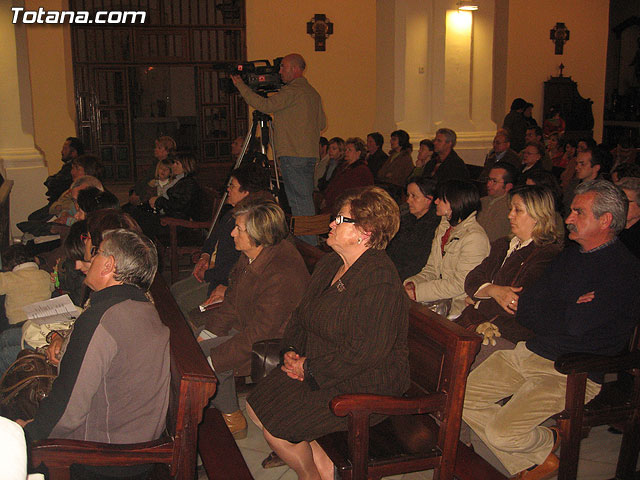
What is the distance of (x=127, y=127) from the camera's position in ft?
34.5

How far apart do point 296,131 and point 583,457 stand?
3.38 meters

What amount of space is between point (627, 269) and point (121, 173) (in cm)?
930

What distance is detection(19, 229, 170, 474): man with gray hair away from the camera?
1.91 meters

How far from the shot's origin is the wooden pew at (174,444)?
1.88m

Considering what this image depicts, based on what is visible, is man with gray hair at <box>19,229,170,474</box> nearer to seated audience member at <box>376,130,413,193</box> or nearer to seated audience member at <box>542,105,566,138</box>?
seated audience member at <box>376,130,413,193</box>

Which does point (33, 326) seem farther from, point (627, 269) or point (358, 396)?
point (627, 269)

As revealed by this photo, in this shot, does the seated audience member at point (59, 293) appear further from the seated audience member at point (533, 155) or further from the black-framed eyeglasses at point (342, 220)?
the seated audience member at point (533, 155)

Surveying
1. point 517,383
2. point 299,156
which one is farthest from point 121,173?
point 517,383

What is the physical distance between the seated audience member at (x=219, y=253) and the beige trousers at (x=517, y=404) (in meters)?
1.67

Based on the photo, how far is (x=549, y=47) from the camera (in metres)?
12.0

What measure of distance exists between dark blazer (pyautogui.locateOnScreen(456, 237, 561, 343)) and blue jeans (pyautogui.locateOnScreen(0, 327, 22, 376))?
2.06 m

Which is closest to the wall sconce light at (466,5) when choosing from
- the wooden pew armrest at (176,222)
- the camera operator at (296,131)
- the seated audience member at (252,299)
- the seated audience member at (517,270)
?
the camera operator at (296,131)

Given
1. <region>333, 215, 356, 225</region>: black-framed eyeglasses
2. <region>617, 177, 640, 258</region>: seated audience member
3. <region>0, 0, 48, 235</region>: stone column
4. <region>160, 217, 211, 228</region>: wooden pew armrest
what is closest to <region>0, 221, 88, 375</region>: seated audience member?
<region>333, 215, 356, 225</region>: black-framed eyeglasses

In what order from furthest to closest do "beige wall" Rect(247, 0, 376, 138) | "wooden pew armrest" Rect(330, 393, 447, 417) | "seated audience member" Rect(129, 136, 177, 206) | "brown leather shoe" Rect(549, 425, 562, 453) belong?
"beige wall" Rect(247, 0, 376, 138) → "seated audience member" Rect(129, 136, 177, 206) → "brown leather shoe" Rect(549, 425, 562, 453) → "wooden pew armrest" Rect(330, 393, 447, 417)
